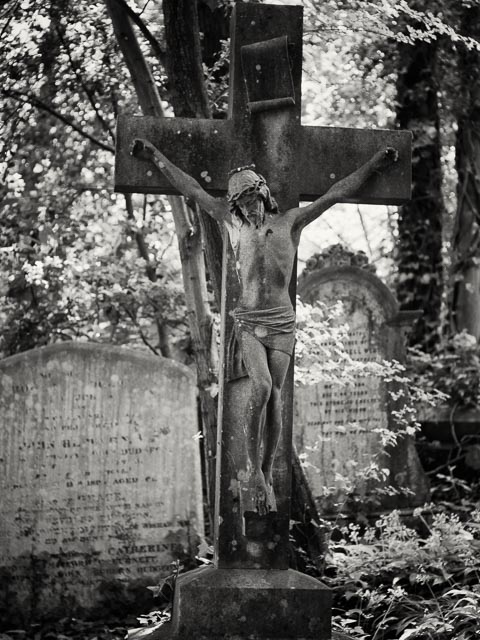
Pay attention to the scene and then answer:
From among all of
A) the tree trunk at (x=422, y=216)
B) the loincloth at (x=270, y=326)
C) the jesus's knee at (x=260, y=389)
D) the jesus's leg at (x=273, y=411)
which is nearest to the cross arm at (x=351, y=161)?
the loincloth at (x=270, y=326)

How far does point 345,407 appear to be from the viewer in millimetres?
10406

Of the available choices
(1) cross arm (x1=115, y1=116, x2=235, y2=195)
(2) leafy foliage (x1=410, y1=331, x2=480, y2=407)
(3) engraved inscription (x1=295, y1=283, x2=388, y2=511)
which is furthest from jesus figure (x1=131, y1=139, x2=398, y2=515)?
(2) leafy foliage (x1=410, y1=331, x2=480, y2=407)

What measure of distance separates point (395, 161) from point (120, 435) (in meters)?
4.03

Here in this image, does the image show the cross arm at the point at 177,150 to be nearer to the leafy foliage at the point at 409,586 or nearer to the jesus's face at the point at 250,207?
the jesus's face at the point at 250,207

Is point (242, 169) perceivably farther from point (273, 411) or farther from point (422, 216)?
point (422, 216)

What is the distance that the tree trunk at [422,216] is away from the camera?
13.3m

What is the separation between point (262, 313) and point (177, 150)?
1.09 meters

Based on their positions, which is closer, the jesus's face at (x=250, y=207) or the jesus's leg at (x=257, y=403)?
the jesus's leg at (x=257, y=403)

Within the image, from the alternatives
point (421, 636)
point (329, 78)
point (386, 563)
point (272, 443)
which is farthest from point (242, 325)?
point (329, 78)

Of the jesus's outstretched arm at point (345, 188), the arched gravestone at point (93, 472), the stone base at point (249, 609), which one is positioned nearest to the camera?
the stone base at point (249, 609)

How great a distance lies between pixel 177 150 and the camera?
544cm

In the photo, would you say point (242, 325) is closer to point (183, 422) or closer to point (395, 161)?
point (395, 161)

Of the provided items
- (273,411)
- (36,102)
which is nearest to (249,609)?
(273,411)

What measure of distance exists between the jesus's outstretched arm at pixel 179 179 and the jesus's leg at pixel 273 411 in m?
0.81
